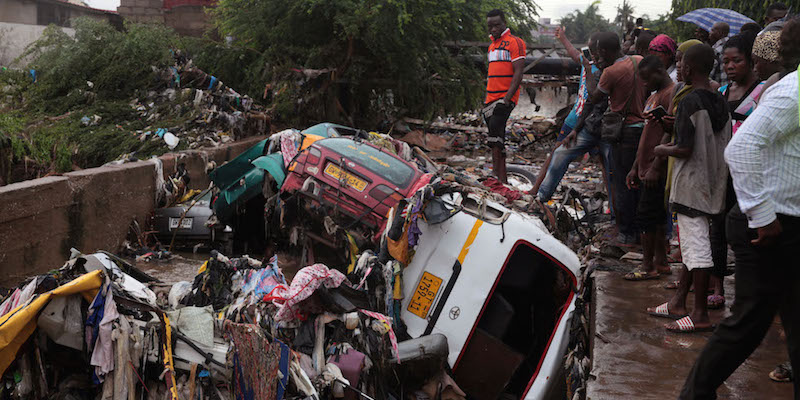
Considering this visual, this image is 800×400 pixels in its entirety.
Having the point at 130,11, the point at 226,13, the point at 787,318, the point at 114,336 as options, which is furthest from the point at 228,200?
the point at 130,11

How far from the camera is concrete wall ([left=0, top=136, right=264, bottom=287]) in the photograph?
6113 mm

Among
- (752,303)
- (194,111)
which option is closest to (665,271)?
(752,303)

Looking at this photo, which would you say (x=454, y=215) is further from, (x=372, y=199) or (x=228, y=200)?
(x=228, y=200)

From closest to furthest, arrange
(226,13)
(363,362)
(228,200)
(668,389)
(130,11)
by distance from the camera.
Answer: (668,389), (363,362), (228,200), (226,13), (130,11)

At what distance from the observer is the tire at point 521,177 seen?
9.17 meters

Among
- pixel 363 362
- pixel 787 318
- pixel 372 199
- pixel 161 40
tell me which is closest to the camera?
pixel 787 318

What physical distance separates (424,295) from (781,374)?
230 cm

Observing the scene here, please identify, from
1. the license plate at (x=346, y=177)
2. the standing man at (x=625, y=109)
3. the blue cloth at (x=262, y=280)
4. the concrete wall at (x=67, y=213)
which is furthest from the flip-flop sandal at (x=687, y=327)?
the concrete wall at (x=67, y=213)

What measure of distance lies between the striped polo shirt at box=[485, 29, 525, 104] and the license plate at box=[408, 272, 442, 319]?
368cm

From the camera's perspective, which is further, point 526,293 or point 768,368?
point 526,293

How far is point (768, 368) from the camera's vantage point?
12.0ft

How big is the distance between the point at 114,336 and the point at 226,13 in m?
12.6

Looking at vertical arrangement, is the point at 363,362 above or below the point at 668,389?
below

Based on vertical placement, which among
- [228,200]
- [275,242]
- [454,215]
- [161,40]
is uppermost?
[161,40]
